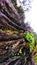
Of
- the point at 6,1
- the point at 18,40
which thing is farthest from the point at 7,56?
the point at 6,1

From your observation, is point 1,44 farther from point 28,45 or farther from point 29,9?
point 29,9

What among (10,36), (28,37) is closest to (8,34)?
(10,36)

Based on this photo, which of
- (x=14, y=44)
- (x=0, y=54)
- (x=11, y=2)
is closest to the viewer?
(x=0, y=54)

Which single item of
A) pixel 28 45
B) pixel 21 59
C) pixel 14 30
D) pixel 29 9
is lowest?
pixel 21 59

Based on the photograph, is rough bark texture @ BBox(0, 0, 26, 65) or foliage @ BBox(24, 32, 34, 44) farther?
foliage @ BBox(24, 32, 34, 44)

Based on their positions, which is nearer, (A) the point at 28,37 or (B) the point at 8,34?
Answer: (B) the point at 8,34

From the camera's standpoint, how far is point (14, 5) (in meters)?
1.52

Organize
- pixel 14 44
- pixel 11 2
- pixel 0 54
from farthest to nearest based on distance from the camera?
pixel 11 2
pixel 14 44
pixel 0 54

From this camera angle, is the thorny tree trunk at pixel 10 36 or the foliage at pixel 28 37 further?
the foliage at pixel 28 37

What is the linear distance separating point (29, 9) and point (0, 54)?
20.3 inches

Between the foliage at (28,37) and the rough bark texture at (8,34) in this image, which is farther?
the foliage at (28,37)

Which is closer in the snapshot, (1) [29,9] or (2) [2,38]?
(2) [2,38]

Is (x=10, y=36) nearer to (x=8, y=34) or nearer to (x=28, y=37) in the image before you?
(x=8, y=34)

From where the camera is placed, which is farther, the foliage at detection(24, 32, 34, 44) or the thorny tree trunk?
the foliage at detection(24, 32, 34, 44)
